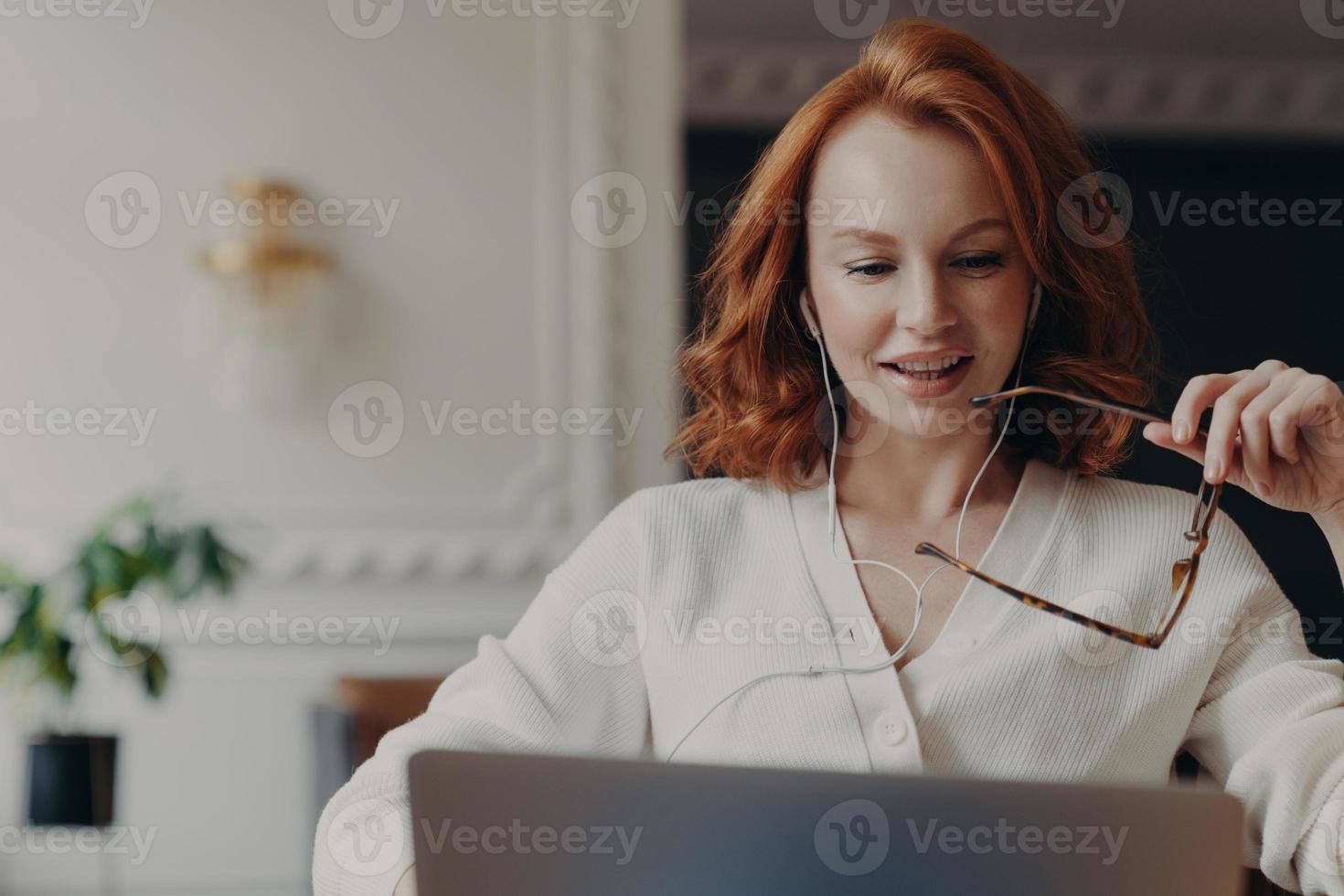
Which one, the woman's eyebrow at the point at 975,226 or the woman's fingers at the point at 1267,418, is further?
the woman's eyebrow at the point at 975,226

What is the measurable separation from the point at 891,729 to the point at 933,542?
0.22 meters

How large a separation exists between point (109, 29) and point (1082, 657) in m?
2.42

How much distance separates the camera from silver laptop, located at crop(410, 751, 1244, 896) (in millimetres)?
645

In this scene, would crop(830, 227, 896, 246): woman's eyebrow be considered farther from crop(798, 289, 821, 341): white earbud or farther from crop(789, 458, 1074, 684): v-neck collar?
crop(789, 458, 1074, 684): v-neck collar

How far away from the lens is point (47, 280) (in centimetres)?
268

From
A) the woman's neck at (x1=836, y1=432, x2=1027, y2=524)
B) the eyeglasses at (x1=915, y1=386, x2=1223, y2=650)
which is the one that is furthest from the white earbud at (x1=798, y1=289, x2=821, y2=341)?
the eyeglasses at (x1=915, y1=386, x2=1223, y2=650)

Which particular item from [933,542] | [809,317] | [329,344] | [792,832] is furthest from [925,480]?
[329,344]

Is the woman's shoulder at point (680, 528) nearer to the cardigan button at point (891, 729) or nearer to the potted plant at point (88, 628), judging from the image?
the cardigan button at point (891, 729)

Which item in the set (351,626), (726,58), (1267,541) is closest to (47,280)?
(351,626)

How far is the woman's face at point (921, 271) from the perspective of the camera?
1125mm

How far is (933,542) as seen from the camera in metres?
1.23

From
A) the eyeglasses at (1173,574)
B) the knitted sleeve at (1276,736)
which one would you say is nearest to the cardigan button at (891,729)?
the eyeglasses at (1173,574)

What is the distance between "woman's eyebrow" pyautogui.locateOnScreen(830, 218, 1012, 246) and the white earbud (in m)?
0.14

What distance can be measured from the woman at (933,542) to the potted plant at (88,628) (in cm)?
144
